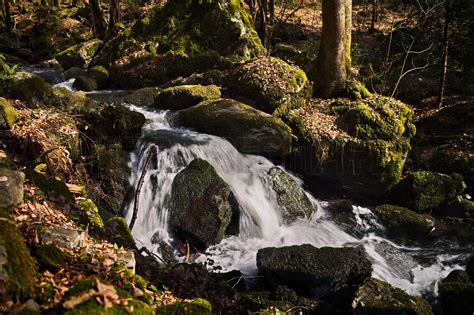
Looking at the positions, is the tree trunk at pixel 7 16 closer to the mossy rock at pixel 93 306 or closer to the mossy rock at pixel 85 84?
the mossy rock at pixel 85 84

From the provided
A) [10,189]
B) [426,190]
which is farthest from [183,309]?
[426,190]

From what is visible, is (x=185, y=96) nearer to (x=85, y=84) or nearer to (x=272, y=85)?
(x=272, y=85)

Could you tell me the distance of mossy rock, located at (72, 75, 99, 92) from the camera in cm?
1452

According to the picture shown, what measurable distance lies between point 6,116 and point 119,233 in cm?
288

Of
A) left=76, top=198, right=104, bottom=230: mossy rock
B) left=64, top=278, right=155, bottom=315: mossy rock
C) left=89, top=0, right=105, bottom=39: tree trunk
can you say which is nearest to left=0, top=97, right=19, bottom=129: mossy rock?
left=76, top=198, right=104, bottom=230: mossy rock

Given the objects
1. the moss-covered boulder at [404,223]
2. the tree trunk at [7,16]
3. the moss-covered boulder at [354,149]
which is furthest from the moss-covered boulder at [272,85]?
the tree trunk at [7,16]

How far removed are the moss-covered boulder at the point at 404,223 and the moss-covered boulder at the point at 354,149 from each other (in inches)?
44.7

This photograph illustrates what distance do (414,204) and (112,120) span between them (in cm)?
747

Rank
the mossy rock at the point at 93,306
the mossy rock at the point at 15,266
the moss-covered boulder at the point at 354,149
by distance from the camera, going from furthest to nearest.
Answer: the moss-covered boulder at the point at 354,149 → the mossy rock at the point at 15,266 → the mossy rock at the point at 93,306

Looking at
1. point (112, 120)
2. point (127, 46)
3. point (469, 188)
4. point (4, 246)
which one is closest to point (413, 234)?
point (469, 188)

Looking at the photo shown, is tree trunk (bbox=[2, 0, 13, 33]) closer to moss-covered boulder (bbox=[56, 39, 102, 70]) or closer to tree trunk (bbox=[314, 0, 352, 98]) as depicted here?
moss-covered boulder (bbox=[56, 39, 102, 70])

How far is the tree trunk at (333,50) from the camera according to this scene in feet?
37.6

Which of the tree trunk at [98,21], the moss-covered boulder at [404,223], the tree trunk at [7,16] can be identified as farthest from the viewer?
the tree trunk at [7,16]

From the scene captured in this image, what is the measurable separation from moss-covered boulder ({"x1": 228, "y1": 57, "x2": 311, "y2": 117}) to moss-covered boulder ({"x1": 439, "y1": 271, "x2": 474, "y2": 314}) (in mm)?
6282
